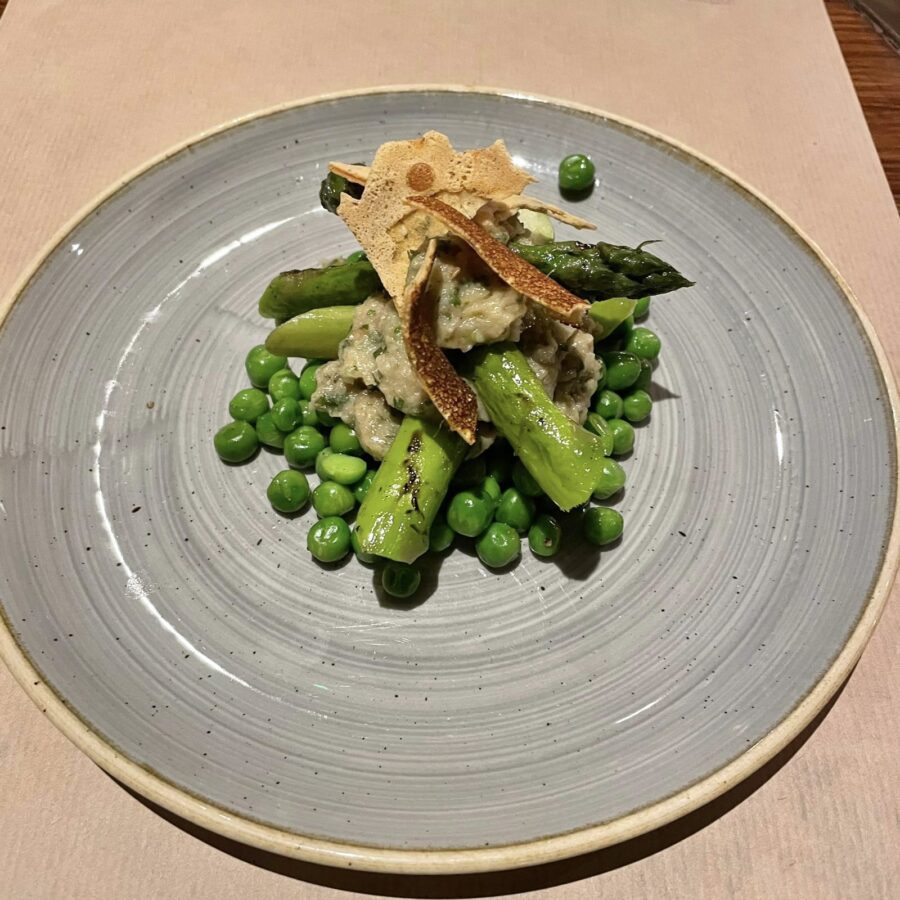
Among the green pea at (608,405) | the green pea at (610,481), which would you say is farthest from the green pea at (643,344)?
the green pea at (610,481)

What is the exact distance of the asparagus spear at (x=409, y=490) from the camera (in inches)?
128

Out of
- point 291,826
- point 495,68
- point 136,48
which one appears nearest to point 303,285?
point 291,826

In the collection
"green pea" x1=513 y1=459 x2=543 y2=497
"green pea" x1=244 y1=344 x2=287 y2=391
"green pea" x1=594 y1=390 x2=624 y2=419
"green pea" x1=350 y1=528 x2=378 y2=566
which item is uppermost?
"green pea" x1=244 y1=344 x2=287 y2=391

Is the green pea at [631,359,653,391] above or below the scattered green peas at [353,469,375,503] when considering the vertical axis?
above

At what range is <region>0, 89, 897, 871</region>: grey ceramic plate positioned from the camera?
288cm

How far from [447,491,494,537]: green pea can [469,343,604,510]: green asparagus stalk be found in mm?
319

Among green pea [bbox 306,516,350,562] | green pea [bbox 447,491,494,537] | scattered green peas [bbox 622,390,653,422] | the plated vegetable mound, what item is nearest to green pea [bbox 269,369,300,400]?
A: the plated vegetable mound

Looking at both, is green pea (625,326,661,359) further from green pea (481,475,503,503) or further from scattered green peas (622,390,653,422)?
green pea (481,475,503,503)

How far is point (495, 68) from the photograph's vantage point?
5.75 meters

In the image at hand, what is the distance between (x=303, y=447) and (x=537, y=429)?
128 centimetres

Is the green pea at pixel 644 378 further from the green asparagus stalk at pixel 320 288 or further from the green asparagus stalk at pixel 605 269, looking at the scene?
the green asparagus stalk at pixel 320 288

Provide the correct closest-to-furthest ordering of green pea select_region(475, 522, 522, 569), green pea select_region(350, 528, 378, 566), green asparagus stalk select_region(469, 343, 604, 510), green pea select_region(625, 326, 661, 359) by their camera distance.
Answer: green asparagus stalk select_region(469, 343, 604, 510), green pea select_region(350, 528, 378, 566), green pea select_region(475, 522, 522, 569), green pea select_region(625, 326, 661, 359)

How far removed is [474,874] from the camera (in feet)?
9.46

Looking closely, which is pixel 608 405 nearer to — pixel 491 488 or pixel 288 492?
pixel 491 488
